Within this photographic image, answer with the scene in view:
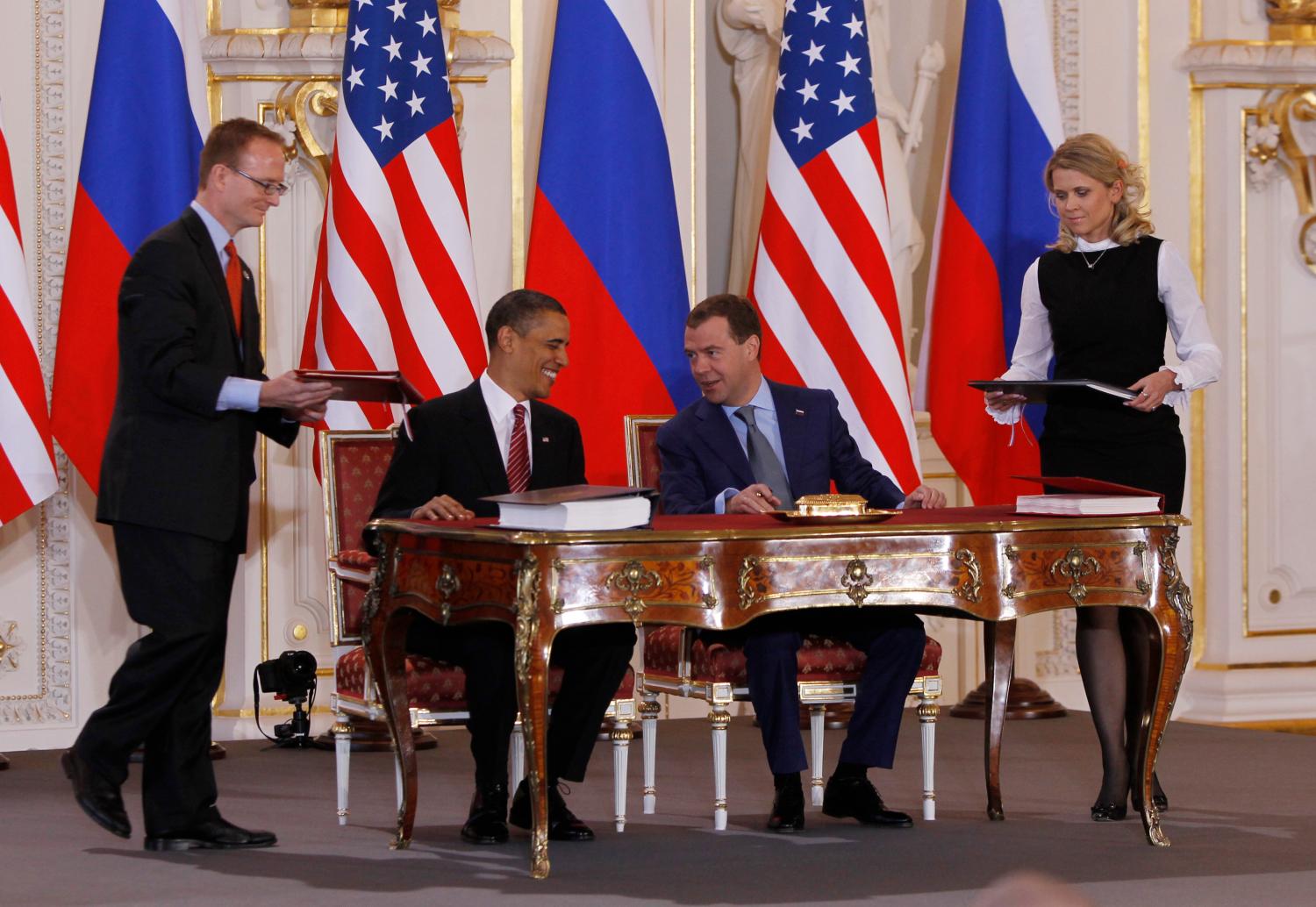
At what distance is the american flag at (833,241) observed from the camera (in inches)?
223

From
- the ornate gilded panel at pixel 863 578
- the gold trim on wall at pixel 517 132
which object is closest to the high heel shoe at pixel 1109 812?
the ornate gilded panel at pixel 863 578

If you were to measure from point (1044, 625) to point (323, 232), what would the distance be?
305cm

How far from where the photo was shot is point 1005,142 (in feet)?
19.7

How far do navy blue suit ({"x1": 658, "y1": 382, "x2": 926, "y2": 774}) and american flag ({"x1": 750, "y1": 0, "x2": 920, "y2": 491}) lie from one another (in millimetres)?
1165

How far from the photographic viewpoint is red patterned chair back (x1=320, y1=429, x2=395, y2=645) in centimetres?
432

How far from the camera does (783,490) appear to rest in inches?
172

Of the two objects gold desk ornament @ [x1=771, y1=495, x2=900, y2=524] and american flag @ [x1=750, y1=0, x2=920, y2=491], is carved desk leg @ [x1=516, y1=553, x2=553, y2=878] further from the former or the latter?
american flag @ [x1=750, y1=0, x2=920, y2=491]

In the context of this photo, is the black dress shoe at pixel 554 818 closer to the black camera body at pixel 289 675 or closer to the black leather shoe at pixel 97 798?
the black leather shoe at pixel 97 798

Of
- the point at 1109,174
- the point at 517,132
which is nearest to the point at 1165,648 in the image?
the point at 1109,174

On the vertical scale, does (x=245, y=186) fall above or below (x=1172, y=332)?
above

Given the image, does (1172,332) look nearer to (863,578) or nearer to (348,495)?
(863,578)

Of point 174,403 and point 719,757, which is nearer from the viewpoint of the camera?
point 174,403

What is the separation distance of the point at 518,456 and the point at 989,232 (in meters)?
2.41

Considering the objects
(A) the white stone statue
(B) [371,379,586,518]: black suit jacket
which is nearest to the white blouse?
(B) [371,379,586,518]: black suit jacket
